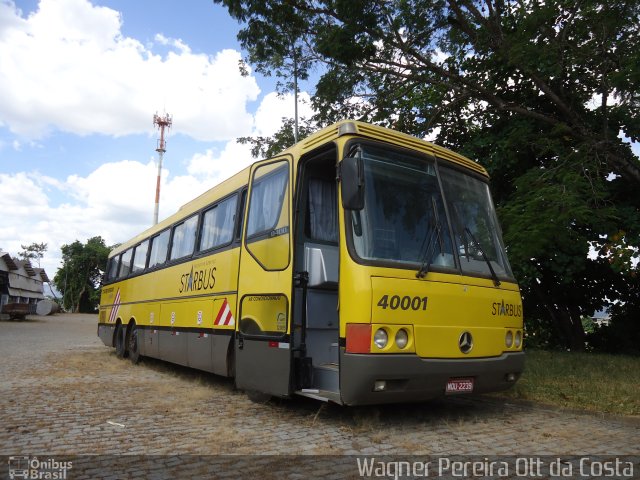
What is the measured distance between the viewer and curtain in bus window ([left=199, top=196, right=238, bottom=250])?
8.45m

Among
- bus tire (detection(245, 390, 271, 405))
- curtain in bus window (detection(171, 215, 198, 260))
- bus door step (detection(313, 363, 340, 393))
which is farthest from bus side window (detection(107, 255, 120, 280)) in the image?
bus door step (detection(313, 363, 340, 393))

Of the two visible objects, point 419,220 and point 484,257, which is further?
point 484,257

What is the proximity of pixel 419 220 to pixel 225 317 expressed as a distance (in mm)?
3408

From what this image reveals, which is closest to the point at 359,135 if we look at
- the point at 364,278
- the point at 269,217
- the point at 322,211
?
the point at 322,211

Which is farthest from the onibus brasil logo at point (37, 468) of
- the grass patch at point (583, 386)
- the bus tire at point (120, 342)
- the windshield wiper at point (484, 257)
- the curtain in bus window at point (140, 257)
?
the bus tire at point (120, 342)

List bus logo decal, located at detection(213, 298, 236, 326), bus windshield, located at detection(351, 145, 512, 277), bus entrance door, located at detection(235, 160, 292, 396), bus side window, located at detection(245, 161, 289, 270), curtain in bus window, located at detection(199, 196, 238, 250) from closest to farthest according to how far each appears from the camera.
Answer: bus windshield, located at detection(351, 145, 512, 277), bus entrance door, located at detection(235, 160, 292, 396), bus side window, located at detection(245, 161, 289, 270), bus logo decal, located at detection(213, 298, 236, 326), curtain in bus window, located at detection(199, 196, 238, 250)

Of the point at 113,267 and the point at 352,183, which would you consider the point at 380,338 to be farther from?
the point at 113,267

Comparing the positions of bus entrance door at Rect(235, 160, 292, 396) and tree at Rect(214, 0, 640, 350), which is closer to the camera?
bus entrance door at Rect(235, 160, 292, 396)

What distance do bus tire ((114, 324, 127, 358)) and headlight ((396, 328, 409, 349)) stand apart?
1037 centimetres

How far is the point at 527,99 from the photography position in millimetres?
15547

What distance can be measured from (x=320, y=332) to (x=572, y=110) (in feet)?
35.5

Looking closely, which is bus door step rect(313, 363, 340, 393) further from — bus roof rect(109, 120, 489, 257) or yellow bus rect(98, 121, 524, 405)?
bus roof rect(109, 120, 489, 257)

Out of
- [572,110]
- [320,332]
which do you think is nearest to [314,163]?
[320,332]

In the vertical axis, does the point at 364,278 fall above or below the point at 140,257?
below
